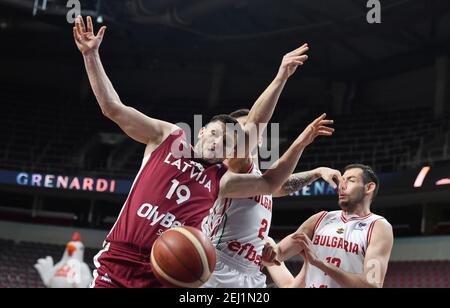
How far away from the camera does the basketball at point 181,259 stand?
352 cm

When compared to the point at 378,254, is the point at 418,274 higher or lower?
lower

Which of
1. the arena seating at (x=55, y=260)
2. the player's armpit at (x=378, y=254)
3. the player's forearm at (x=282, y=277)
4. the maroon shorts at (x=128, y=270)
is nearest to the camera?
the maroon shorts at (x=128, y=270)

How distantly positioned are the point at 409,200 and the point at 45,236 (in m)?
11.6

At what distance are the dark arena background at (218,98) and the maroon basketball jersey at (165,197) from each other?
481 inches

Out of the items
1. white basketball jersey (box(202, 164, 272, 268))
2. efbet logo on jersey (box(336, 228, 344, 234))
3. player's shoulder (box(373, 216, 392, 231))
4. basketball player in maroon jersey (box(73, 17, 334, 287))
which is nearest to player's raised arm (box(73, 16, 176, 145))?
basketball player in maroon jersey (box(73, 17, 334, 287))

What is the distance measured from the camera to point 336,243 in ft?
15.0

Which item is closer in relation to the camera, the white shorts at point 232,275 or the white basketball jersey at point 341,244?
the white basketball jersey at point 341,244

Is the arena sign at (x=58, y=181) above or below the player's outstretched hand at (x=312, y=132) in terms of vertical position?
above

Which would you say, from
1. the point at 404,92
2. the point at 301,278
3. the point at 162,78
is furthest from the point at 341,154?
the point at 301,278

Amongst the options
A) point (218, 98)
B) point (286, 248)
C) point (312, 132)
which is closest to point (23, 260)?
point (218, 98)

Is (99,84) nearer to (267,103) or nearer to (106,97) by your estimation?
(106,97)

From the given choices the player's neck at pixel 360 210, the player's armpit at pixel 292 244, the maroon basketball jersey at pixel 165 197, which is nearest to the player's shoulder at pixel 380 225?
the player's neck at pixel 360 210

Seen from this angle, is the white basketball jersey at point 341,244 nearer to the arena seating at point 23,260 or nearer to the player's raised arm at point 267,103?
the player's raised arm at point 267,103

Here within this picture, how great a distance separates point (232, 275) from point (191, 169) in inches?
44.8
